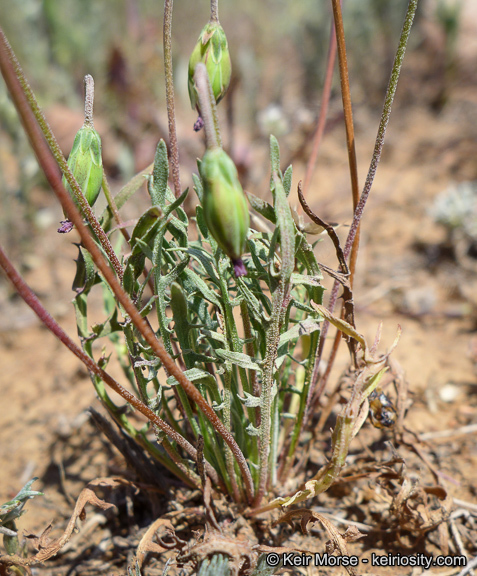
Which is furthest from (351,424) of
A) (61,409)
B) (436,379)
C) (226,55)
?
(61,409)

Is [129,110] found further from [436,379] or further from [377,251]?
[436,379]

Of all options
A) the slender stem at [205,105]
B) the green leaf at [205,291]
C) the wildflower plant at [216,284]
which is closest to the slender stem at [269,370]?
the wildflower plant at [216,284]

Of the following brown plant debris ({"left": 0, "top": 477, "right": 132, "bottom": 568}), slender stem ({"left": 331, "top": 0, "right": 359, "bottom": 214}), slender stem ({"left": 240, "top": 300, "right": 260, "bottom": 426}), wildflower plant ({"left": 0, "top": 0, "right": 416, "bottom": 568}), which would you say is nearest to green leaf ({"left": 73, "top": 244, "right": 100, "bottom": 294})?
wildflower plant ({"left": 0, "top": 0, "right": 416, "bottom": 568})

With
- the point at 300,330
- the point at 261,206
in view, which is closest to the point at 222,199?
the point at 261,206

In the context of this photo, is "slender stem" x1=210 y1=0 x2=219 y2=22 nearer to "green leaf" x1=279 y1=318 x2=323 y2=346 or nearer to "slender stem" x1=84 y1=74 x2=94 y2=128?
"slender stem" x1=84 y1=74 x2=94 y2=128

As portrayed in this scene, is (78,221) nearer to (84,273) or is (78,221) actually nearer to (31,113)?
(31,113)

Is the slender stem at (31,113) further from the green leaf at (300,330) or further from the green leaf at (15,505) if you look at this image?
the green leaf at (15,505)
